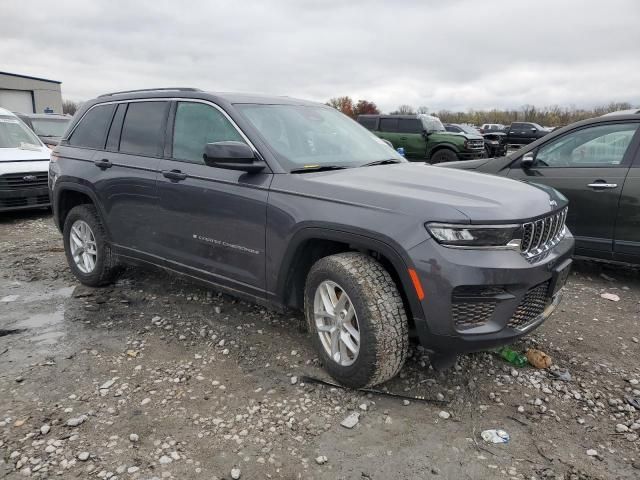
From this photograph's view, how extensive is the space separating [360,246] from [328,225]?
229 millimetres

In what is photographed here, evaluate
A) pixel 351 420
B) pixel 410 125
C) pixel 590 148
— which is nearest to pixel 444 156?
pixel 410 125

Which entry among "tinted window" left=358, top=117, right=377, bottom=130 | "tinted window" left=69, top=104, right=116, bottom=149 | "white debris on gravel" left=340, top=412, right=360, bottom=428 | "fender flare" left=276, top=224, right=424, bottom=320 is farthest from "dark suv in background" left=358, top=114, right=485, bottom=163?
"white debris on gravel" left=340, top=412, right=360, bottom=428

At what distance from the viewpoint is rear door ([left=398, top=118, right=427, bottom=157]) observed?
15.9 m

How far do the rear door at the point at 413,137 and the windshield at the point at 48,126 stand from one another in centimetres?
973

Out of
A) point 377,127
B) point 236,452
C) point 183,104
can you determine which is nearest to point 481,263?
point 236,452

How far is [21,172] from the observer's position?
331 inches

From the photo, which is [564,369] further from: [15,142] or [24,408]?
[15,142]

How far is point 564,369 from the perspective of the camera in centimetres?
342

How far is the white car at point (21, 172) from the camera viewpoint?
8.30 metres

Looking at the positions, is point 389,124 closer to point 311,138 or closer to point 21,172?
point 21,172

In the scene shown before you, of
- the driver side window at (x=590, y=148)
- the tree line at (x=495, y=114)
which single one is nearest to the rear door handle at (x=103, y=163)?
the driver side window at (x=590, y=148)

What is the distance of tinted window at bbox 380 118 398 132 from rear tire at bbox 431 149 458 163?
1.53 meters

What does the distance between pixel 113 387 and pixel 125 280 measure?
2229mm

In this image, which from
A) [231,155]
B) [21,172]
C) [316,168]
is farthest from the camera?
[21,172]
